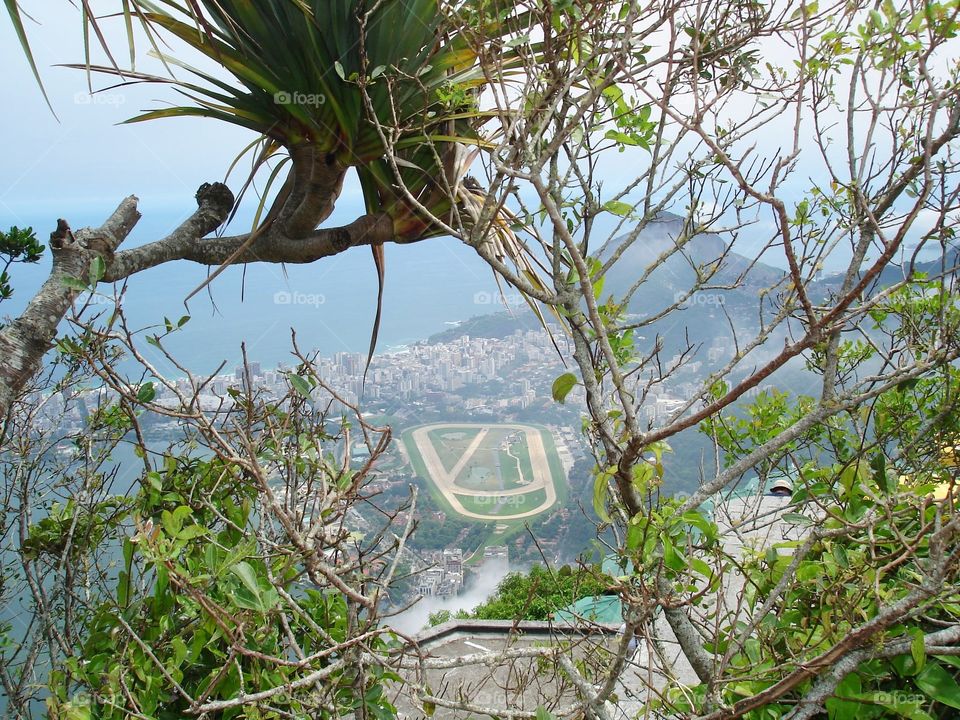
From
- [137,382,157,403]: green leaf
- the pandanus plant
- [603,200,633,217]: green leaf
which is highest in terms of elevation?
the pandanus plant

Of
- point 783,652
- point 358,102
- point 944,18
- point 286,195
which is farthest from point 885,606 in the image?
point 286,195

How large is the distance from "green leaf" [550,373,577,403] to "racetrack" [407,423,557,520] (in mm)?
5353

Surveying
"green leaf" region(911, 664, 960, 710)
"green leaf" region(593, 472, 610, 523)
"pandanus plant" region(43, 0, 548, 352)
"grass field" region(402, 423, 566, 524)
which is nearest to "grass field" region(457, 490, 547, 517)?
"grass field" region(402, 423, 566, 524)

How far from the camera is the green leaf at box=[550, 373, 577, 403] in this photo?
1272 mm

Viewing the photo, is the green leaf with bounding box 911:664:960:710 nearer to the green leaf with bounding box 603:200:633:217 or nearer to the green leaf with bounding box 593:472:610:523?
the green leaf with bounding box 593:472:610:523

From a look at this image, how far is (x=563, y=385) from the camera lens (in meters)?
1.29

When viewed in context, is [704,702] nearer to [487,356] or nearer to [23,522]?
[23,522]

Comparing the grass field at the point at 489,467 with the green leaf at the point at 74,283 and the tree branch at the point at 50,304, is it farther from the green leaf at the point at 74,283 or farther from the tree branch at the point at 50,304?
the green leaf at the point at 74,283

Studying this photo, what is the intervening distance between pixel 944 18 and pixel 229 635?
68.0 inches

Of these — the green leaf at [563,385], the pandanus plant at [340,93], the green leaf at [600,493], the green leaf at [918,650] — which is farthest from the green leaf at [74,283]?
the green leaf at [918,650]

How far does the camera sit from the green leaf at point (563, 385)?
1.27 metres

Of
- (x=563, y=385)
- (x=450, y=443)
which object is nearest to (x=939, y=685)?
(x=563, y=385)

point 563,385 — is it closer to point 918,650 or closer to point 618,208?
point 618,208

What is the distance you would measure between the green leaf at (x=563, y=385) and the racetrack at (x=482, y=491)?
5353mm
